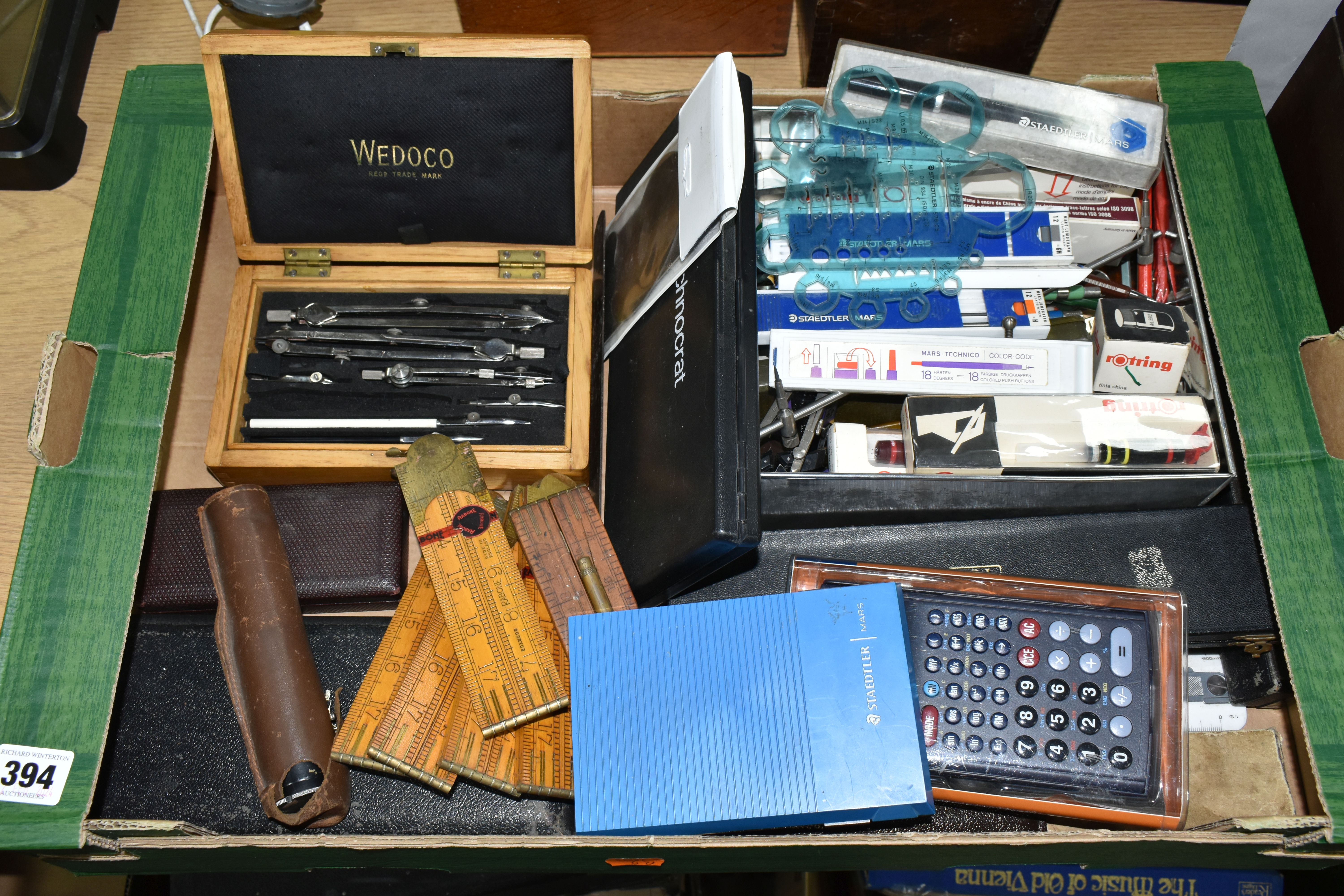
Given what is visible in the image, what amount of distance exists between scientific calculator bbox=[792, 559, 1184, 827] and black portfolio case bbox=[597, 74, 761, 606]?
0.58 ft

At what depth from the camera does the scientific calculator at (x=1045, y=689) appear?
107 centimetres

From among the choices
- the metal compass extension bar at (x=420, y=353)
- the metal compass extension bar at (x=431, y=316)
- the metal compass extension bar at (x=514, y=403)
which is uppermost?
the metal compass extension bar at (x=431, y=316)

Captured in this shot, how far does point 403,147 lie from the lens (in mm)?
1304

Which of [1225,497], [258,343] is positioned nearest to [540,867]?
[258,343]

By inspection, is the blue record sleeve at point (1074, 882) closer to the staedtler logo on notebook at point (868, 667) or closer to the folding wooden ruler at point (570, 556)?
the staedtler logo on notebook at point (868, 667)

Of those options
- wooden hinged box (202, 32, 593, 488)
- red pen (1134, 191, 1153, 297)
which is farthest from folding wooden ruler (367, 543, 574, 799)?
red pen (1134, 191, 1153, 297)

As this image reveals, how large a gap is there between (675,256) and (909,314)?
36cm

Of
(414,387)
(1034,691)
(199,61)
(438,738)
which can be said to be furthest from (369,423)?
(1034,691)

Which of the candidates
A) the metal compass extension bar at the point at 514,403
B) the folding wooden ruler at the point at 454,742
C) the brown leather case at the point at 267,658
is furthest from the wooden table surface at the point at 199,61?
the folding wooden ruler at the point at 454,742

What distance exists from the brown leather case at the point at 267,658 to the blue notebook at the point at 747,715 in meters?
0.32

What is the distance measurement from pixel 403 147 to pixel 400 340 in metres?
0.28

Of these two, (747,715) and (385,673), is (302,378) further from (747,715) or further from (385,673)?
(747,715)

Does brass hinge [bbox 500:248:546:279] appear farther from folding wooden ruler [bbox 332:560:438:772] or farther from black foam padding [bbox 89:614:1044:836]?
black foam padding [bbox 89:614:1044:836]

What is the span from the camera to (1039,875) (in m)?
1.34
